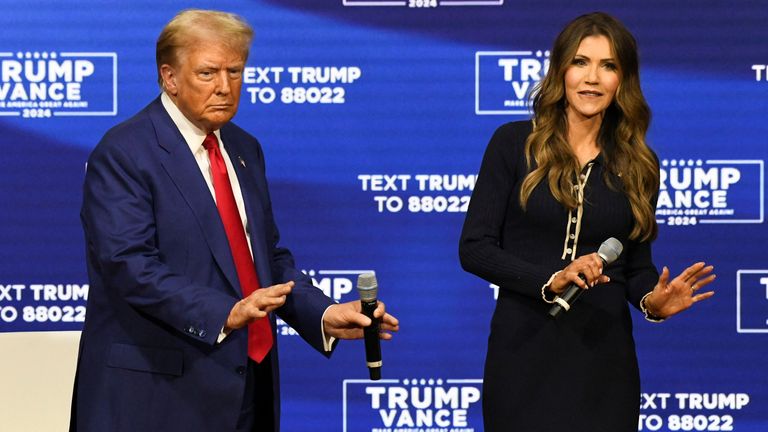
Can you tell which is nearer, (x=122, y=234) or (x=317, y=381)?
(x=122, y=234)

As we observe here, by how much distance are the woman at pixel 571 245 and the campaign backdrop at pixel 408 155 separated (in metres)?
1.42

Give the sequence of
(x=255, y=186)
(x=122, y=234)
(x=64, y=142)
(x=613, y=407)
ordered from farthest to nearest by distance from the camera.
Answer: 1. (x=64, y=142)
2. (x=613, y=407)
3. (x=255, y=186)
4. (x=122, y=234)

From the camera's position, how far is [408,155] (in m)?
4.60

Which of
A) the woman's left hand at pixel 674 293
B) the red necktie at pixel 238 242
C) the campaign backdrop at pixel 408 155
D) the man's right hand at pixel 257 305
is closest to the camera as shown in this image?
the man's right hand at pixel 257 305

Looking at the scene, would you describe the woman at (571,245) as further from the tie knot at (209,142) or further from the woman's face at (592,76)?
the tie knot at (209,142)

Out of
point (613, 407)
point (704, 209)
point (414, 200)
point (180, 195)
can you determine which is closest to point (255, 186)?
point (180, 195)

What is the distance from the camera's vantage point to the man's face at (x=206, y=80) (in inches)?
106

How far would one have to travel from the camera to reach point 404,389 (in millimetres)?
4664

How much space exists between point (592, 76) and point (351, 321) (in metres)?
1.04

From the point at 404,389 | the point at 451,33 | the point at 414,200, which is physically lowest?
the point at 404,389

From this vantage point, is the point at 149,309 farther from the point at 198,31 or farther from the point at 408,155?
the point at 408,155

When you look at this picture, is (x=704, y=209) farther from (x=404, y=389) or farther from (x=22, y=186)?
(x=22, y=186)

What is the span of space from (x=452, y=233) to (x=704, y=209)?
3.37 feet

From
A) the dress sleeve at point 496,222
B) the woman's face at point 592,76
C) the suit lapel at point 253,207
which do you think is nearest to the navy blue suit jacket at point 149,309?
the suit lapel at point 253,207
